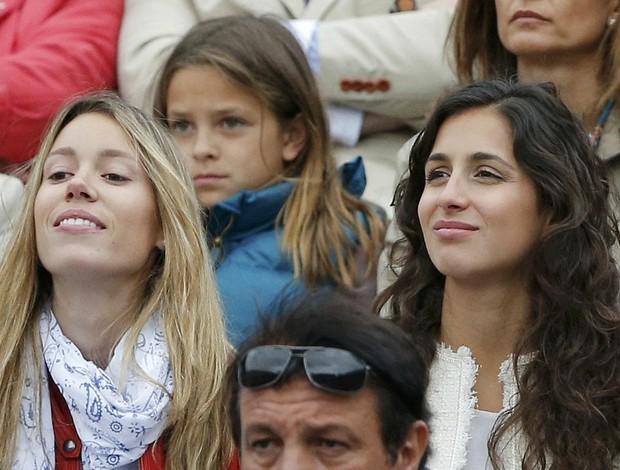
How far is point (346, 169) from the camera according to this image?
15.4 ft

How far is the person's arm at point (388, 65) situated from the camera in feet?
15.6

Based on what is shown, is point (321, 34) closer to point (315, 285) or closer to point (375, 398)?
point (315, 285)

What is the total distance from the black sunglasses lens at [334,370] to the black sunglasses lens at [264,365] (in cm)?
5

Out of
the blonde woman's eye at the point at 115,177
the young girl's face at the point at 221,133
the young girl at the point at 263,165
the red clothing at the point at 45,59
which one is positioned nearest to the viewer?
the blonde woman's eye at the point at 115,177

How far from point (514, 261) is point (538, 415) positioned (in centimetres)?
40

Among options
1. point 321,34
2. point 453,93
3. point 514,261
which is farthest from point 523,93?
point 321,34

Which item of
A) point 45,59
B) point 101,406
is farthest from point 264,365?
point 45,59

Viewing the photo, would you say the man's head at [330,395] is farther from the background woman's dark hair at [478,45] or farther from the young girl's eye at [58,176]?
the background woman's dark hair at [478,45]

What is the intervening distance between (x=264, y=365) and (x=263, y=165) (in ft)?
6.45

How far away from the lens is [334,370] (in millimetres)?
2686

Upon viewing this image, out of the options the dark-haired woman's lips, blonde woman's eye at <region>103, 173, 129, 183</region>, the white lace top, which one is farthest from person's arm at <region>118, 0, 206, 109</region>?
the white lace top

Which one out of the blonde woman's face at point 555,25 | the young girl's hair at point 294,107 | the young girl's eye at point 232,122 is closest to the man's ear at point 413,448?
the young girl's hair at point 294,107

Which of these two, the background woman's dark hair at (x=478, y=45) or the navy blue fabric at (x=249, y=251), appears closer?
the navy blue fabric at (x=249, y=251)

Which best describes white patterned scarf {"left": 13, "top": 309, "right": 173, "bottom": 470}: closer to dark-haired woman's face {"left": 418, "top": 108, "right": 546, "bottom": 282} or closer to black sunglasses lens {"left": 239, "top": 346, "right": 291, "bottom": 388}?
dark-haired woman's face {"left": 418, "top": 108, "right": 546, "bottom": 282}
